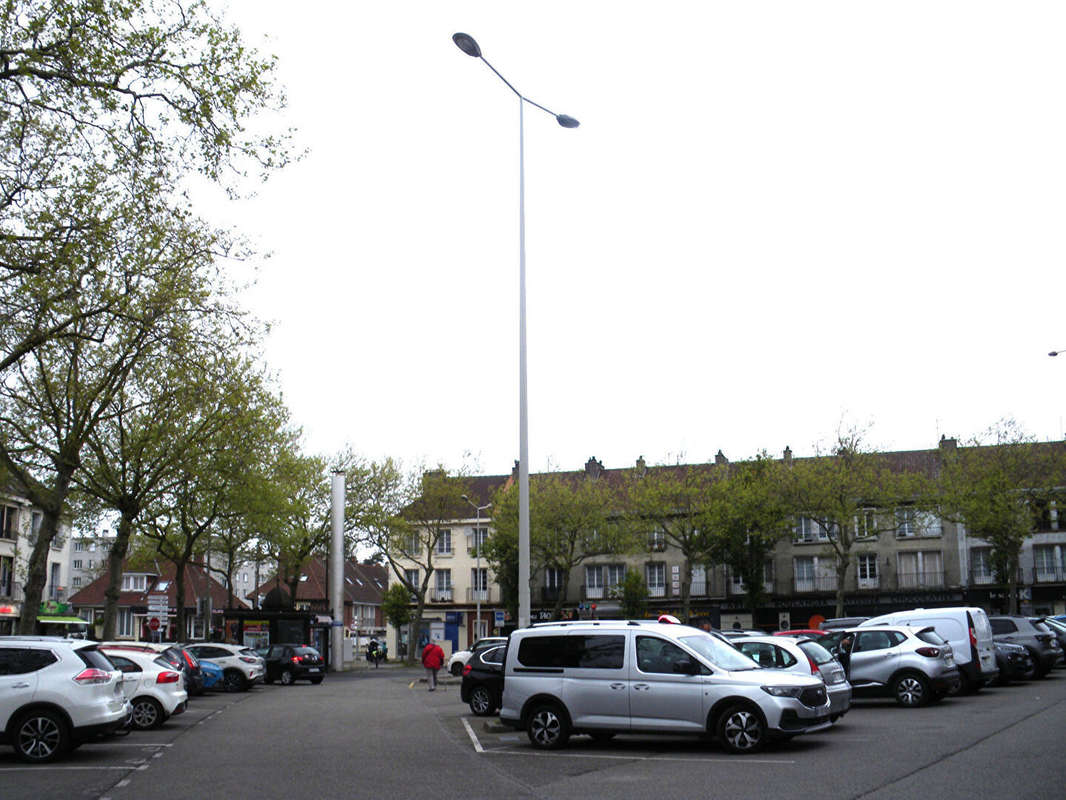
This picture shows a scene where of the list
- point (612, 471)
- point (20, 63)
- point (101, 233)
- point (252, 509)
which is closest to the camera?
point (20, 63)

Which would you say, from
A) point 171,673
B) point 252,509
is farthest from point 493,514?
point 171,673

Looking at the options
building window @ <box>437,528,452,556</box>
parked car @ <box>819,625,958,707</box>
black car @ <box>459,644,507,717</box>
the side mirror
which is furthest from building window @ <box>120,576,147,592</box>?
the side mirror

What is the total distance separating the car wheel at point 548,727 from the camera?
1530 cm

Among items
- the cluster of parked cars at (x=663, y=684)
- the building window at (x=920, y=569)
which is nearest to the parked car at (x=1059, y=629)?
the cluster of parked cars at (x=663, y=684)

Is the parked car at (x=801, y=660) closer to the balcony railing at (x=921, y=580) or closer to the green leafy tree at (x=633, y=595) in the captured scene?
the green leafy tree at (x=633, y=595)

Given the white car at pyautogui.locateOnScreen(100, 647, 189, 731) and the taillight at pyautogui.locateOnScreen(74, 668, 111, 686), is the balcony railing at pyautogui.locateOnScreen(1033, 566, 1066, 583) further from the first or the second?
the taillight at pyautogui.locateOnScreen(74, 668, 111, 686)

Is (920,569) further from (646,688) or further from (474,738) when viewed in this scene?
(646,688)

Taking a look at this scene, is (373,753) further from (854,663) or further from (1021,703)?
(1021,703)

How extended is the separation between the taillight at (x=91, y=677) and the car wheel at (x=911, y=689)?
14.0m

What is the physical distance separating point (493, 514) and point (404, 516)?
604 centimetres

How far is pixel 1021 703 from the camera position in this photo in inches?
789

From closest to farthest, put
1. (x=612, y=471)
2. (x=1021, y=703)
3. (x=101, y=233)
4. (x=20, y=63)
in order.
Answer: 1. (x=20, y=63)
2. (x=101, y=233)
3. (x=1021, y=703)
4. (x=612, y=471)

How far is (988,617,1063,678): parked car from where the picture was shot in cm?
2700

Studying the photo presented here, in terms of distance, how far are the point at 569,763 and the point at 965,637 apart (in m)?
11.5
